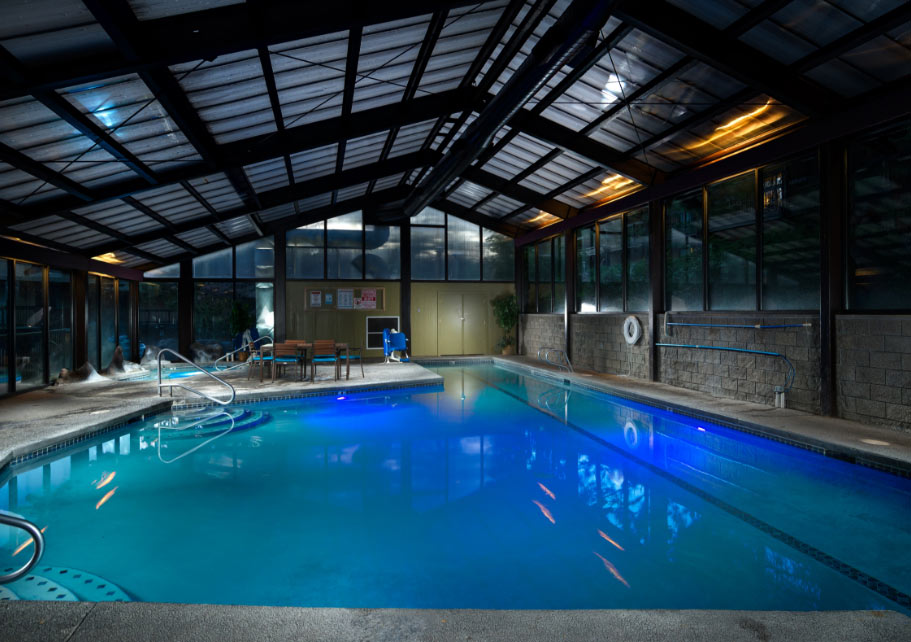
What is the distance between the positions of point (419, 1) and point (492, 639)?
4.81 meters

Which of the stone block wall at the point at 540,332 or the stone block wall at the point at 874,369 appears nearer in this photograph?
the stone block wall at the point at 874,369

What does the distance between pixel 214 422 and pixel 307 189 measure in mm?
5729

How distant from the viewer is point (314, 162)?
30.0 ft

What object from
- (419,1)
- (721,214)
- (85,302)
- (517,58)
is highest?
(517,58)

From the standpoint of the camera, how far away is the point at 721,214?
7.39 m

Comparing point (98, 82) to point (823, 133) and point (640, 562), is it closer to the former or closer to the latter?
point (640, 562)

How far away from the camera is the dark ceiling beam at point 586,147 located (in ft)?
27.7

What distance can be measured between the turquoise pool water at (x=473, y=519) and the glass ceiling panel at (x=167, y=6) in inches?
144

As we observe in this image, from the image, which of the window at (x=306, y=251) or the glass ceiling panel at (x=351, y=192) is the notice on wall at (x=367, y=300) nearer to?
the window at (x=306, y=251)

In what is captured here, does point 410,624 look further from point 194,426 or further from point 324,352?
point 324,352

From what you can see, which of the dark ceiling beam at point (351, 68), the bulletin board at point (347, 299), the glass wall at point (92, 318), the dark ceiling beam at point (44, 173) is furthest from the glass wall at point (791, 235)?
the glass wall at point (92, 318)

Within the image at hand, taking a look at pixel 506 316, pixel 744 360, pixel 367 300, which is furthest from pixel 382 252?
pixel 744 360

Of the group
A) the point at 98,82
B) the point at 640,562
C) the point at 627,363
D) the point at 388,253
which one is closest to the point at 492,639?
the point at 640,562

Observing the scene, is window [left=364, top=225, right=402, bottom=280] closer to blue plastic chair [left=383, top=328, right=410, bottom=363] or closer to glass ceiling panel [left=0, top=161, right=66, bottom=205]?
blue plastic chair [left=383, top=328, right=410, bottom=363]
